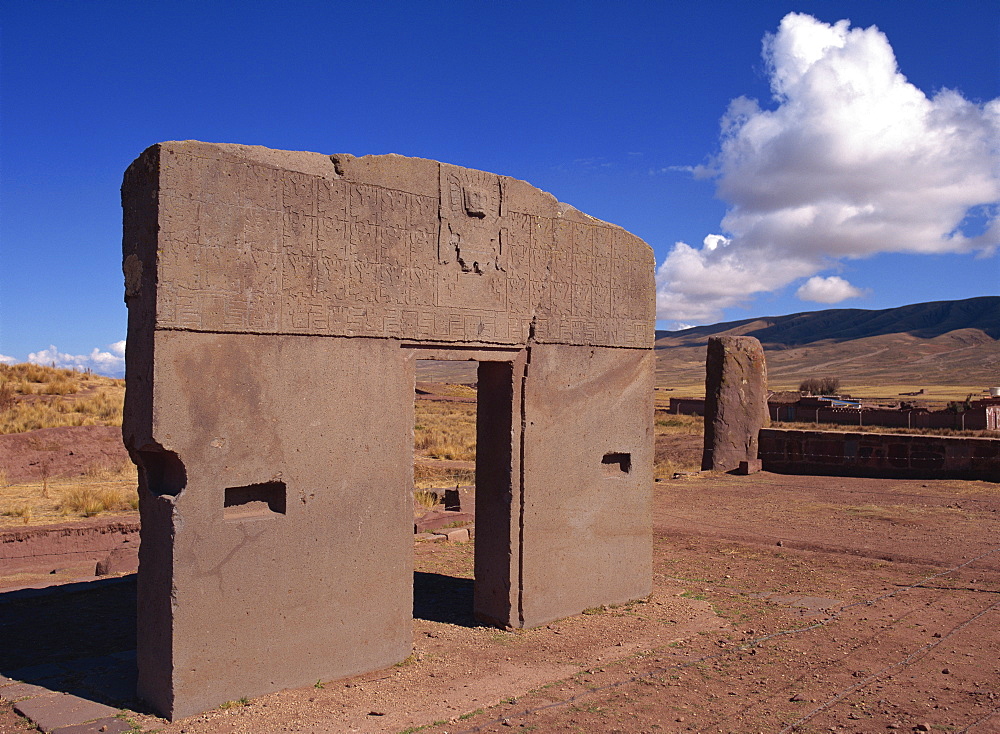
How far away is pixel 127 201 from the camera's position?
4863mm

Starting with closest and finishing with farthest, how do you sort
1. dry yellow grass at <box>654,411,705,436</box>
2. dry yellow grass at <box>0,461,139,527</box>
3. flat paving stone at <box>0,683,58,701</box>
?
1. flat paving stone at <box>0,683,58,701</box>
2. dry yellow grass at <box>0,461,139,527</box>
3. dry yellow grass at <box>654,411,705,436</box>

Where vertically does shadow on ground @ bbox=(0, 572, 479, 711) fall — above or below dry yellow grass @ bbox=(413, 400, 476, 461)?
below

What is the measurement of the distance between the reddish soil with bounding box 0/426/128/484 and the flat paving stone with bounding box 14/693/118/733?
1107cm

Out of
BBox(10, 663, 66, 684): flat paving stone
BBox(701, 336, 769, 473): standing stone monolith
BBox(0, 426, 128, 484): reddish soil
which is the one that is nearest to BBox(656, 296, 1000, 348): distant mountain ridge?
BBox(701, 336, 769, 473): standing stone monolith

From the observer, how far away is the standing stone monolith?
16828 millimetres

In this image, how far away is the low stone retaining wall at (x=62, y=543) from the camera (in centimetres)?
927

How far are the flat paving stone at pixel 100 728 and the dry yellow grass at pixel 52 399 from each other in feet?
46.7

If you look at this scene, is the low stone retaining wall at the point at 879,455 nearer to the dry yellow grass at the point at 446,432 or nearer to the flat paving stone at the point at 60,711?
the dry yellow grass at the point at 446,432

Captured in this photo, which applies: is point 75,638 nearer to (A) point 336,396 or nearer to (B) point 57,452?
(A) point 336,396

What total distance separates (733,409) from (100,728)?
1439cm

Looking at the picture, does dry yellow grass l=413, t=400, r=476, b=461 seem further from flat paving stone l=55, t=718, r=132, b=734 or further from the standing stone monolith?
flat paving stone l=55, t=718, r=132, b=734

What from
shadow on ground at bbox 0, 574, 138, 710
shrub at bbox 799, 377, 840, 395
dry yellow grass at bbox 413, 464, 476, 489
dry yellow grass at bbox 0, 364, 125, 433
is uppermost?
shrub at bbox 799, 377, 840, 395

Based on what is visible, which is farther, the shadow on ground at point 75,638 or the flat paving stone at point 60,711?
the shadow on ground at point 75,638

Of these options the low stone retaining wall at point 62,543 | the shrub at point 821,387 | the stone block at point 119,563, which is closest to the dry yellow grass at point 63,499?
the low stone retaining wall at point 62,543
